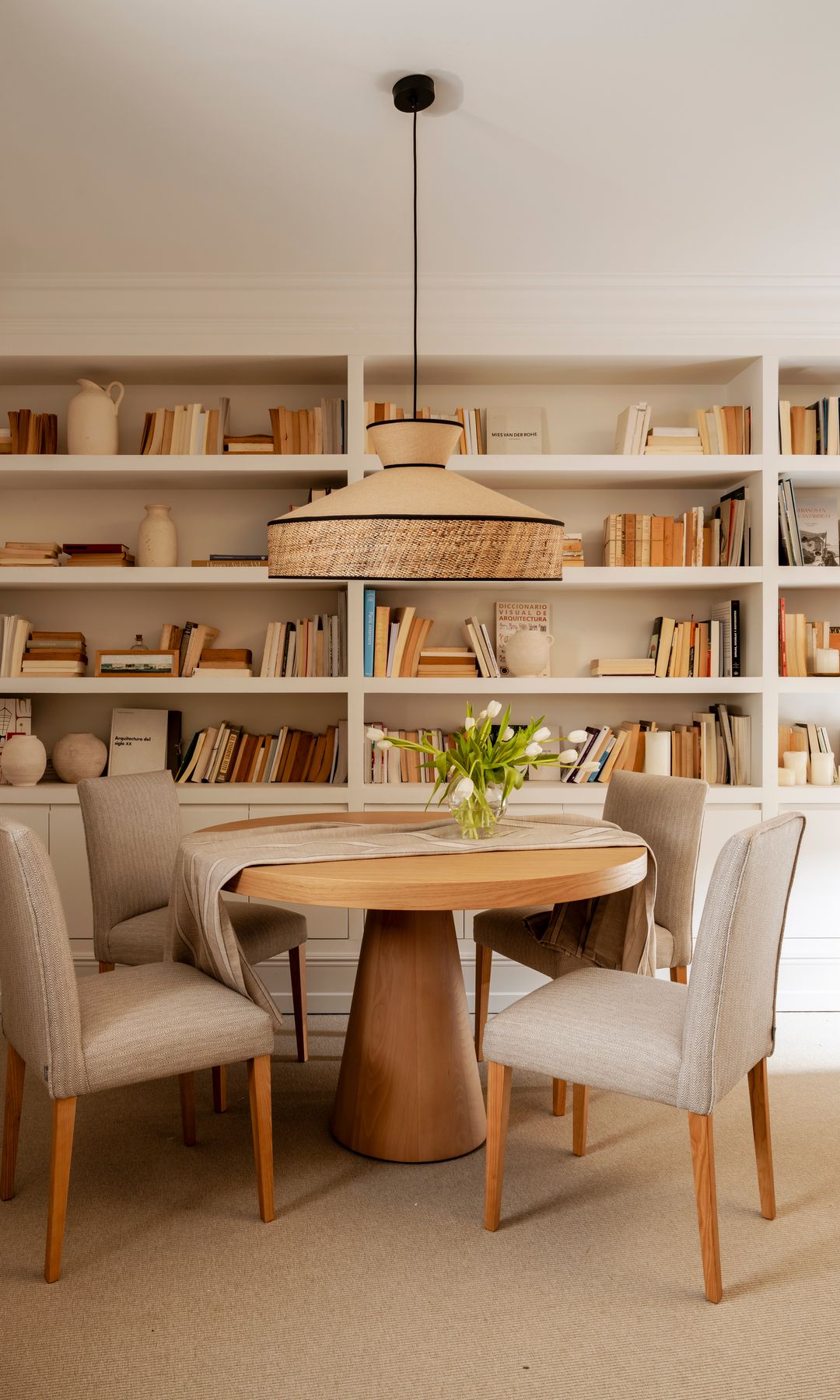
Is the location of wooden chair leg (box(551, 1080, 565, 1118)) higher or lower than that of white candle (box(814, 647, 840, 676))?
lower

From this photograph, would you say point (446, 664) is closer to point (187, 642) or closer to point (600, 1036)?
point (187, 642)

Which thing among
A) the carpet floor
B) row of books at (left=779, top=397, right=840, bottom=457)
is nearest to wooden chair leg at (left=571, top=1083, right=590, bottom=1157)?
the carpet floor

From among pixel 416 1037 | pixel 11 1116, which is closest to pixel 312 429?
pixel 416 1037

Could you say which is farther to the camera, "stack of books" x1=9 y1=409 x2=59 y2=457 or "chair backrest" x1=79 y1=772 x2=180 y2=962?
"stack of books" x1=9 y1=409 x2=59 y2=457

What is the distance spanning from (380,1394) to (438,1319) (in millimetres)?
228

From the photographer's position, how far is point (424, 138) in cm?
271

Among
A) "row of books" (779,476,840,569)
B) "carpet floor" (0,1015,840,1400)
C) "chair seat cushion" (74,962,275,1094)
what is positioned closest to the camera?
"carpet floor" (0,1015,840,1400)

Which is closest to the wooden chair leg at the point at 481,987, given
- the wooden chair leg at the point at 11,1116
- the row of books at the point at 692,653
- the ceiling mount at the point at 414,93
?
the row of books at the point at 692,653

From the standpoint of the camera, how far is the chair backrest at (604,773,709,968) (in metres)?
2.94

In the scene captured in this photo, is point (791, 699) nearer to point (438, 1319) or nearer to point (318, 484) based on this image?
point (318, 484)

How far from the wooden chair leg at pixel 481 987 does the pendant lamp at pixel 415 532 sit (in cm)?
146

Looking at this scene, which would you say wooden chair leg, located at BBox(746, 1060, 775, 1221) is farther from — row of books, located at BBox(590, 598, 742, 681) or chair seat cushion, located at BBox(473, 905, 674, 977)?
row of books, located at BBox(590, 598, 742, 681)

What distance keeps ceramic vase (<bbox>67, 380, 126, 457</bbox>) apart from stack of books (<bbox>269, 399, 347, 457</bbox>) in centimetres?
62

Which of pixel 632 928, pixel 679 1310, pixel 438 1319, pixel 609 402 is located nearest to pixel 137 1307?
pixel 438 1319
